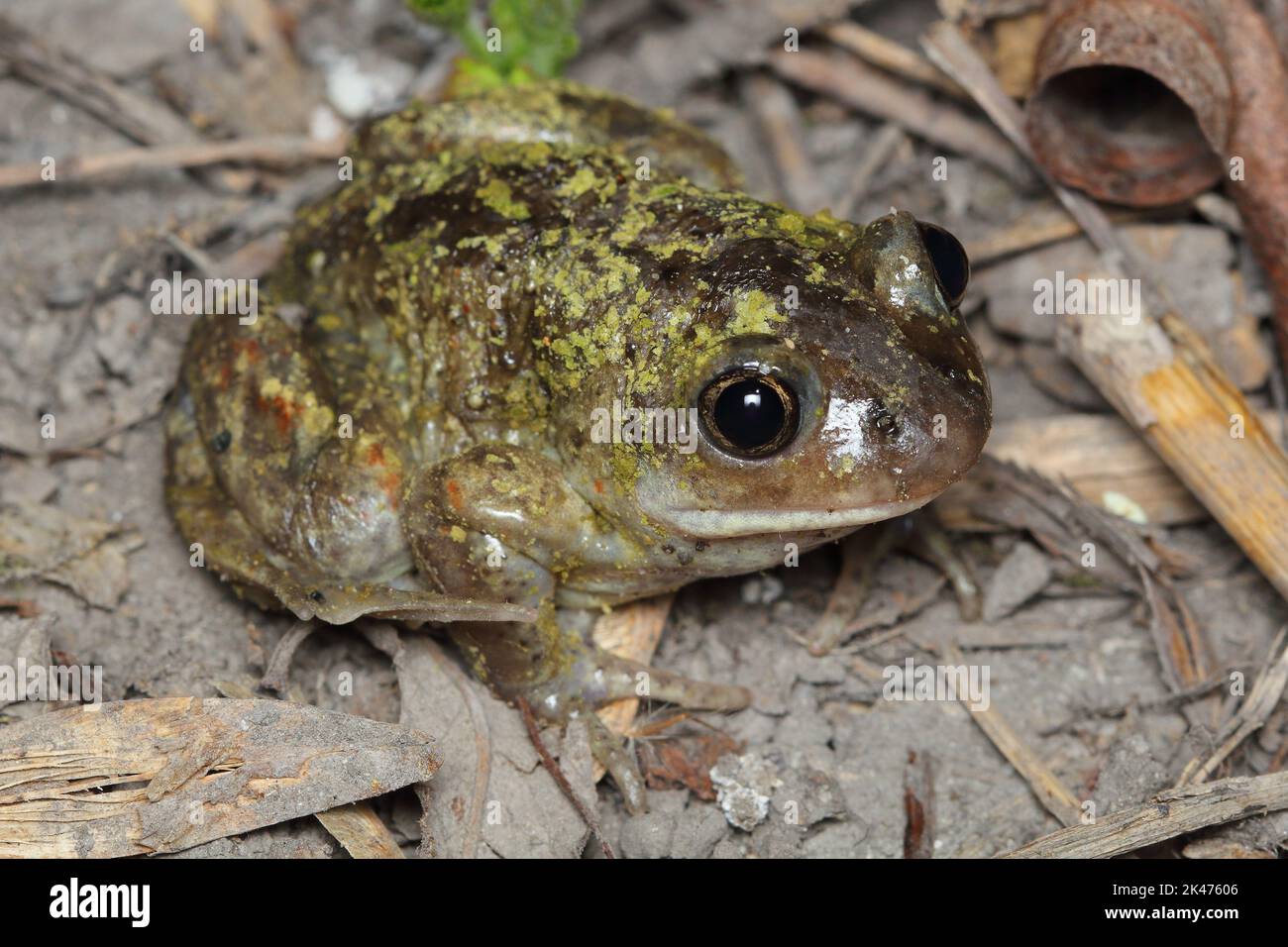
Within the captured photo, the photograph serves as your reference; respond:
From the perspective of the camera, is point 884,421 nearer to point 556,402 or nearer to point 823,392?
point 823,392

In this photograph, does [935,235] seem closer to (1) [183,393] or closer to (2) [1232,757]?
(2) [1232,757]

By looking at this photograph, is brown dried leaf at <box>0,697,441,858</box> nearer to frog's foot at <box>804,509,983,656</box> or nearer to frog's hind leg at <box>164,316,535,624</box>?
frog's hind leg at <box>164,316,535,624</box>

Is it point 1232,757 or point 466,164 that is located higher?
point 466,164

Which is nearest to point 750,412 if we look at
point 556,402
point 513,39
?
point 556,402

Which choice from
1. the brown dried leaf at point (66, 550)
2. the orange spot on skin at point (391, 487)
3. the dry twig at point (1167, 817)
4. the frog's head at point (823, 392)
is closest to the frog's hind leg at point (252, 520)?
the orange spot on skin at point (391, 487)

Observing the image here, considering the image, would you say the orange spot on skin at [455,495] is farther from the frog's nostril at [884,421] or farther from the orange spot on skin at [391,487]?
the frog's nostril at [884,421]
